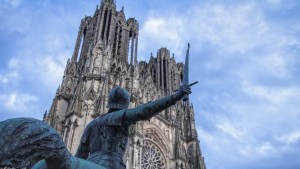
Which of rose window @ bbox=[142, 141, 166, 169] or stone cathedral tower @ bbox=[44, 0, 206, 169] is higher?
stone cathedral tower @ bbox=[44, 0, 206, 169]

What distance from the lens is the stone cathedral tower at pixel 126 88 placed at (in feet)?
64.5

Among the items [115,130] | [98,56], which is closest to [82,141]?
[115,130]

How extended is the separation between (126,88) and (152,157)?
17.5ft

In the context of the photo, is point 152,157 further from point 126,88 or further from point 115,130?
point 115,130

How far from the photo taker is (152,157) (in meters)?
22.8

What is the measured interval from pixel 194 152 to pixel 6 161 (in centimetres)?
2505

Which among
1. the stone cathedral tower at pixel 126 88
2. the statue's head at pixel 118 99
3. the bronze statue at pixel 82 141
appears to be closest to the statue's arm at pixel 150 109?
the bronze statue at pixel 82 141

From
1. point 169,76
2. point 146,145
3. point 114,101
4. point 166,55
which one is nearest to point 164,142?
point 146,145

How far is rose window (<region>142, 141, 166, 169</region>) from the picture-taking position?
2211cm

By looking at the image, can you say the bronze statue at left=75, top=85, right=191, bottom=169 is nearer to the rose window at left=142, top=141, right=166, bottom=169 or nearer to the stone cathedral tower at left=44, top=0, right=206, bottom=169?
the stone cathedral tower at left=44, top=0, right=206, bottom=169

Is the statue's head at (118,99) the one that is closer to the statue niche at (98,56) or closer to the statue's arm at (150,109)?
the statue's arm at (150,109)

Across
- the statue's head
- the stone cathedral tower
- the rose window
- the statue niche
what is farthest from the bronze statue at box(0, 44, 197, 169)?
the statue niche

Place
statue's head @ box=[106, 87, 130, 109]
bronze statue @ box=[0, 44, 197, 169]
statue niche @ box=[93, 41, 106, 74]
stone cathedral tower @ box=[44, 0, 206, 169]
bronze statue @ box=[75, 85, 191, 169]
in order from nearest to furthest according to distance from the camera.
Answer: bronze statue @ box=[0, 44, 197, 169] < bronze statue @ box=[75, 85, 191, 169] < statue's head @ box=[106, 87, 130, 109] < stone cathedral tower @ box=[44, 0, 206, 169] < statue niche @ box=[93, 41, 106, 74]

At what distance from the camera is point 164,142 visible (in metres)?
23.9
